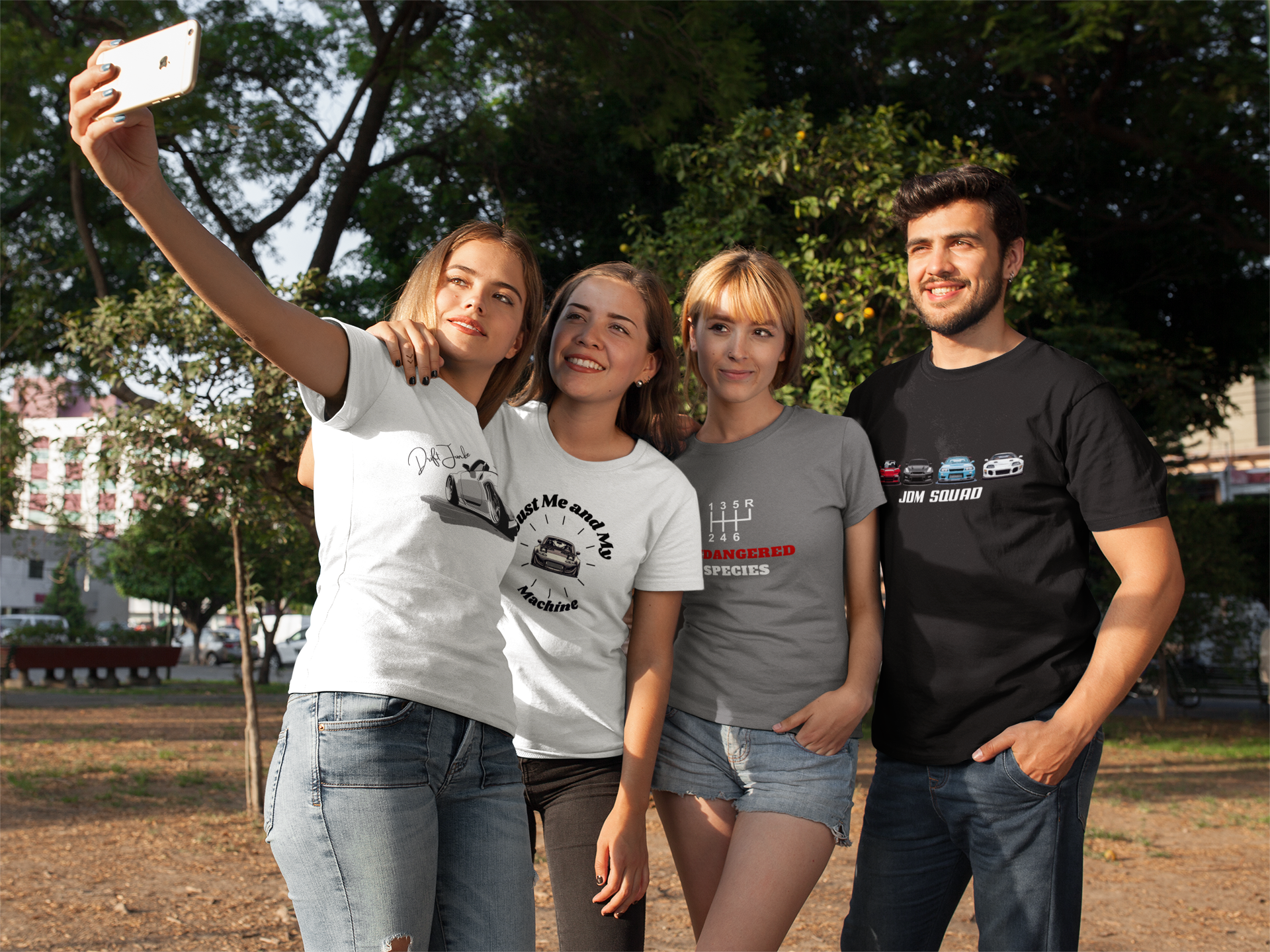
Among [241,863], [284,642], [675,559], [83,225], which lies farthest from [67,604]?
[675,559]

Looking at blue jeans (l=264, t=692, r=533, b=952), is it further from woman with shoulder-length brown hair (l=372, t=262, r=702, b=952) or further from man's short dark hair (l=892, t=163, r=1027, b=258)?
man's short dark hair (l=892, t=163, r=1027, b=258)

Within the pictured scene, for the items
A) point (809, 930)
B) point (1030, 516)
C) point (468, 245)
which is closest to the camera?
point (468, 245)

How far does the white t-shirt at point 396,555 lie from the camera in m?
1.85

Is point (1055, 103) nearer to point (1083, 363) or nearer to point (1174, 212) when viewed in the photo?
point (1174, 212)

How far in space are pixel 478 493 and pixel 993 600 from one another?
1.28 metres

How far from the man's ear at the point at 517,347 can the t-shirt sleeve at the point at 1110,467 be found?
4.26ft

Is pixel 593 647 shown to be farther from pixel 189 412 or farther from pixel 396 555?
pixel 189 412

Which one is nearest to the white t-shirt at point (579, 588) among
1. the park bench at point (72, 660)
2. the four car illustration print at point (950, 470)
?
the four car illustration print at point (950, 470)

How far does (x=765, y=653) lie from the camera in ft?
8.21

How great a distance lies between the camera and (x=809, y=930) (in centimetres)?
551

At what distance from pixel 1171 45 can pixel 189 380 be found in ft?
33.0

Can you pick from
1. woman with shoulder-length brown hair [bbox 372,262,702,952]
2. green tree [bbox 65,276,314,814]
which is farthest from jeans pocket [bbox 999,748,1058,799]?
green tree [bbox 65,276,314,814]

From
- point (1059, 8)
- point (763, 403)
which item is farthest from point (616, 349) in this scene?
point (1059, 8)

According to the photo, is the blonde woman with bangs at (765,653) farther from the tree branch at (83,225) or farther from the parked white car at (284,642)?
the parked white car at (284,642)
